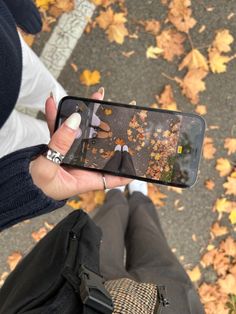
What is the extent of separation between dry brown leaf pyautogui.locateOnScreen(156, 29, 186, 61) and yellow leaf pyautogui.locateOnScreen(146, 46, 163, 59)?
2cm

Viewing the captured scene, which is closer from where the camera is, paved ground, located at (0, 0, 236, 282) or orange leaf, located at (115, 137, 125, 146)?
orange leaf, located at (115, 137, 125, 146)

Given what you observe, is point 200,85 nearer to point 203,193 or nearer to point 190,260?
point 203,193

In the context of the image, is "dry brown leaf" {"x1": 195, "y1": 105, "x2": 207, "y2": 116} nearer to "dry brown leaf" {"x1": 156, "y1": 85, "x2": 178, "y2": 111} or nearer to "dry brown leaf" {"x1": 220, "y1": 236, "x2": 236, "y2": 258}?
"dry brown leaf" {"x1": 156, "y1": 85, "x2": 178, "y2": 111}

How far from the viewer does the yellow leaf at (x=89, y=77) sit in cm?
231

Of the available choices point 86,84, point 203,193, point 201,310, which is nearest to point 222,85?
point 203,193

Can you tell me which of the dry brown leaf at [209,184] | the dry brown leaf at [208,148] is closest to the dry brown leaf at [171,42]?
the dry brown leaf at [208,148]

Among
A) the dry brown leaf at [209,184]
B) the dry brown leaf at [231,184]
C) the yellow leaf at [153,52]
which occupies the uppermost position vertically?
the yellow leaf at [153,52]

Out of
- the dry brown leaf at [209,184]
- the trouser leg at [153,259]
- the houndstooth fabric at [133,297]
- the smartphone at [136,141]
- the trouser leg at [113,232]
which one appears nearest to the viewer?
the houndstooth fabric at [133,297]

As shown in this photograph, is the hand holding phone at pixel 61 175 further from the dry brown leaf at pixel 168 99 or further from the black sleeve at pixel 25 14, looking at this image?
the dry brown leaf at pixel 168 99

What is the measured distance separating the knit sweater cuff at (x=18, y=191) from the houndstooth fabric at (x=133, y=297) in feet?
1.41

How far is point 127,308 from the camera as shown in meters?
1.28

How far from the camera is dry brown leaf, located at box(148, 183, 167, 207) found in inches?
93.7

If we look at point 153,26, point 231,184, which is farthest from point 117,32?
point 231,184

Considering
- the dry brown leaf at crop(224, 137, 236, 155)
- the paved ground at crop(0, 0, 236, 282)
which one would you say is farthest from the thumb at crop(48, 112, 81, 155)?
the dry brown leaf at crop(224, 137, 236, 155)
